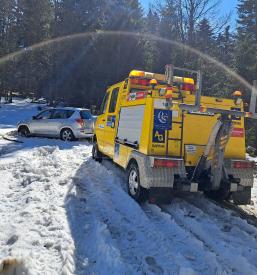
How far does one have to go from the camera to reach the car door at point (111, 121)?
983 cm

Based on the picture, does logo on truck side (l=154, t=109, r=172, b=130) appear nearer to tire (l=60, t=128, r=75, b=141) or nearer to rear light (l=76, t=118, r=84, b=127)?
rear light (l=76, t=118, r=84, b=127)

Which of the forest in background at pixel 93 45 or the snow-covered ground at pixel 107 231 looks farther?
the forest in background at pixel 93 45

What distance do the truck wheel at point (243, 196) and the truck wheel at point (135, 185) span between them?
1.83 m

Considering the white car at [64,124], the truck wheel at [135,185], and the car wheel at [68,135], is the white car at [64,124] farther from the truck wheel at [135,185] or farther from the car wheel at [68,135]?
the truck wheel at [135,185]

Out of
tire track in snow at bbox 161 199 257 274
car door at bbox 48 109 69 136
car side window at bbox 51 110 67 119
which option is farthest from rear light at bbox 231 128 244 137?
car side window at bbox 51 110 67 119

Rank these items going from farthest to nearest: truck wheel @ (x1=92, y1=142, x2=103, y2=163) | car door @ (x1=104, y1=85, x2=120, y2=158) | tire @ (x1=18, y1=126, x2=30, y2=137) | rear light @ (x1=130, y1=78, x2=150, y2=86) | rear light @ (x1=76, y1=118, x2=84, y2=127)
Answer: tire @ (x1=18, y1=126, x2=30, y2=137), rear light @ (x1=76, y1=118, x2=84, y2=127), truck wheel @ (x1=92, y1=142, x2=103, y2=163), car door @ (x1=104, y1=85, x2=120, y2=158), rear light @ (x1=130, y1=78, x2=150, y2=86)

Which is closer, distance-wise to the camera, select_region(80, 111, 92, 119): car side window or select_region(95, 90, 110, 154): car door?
select_region(95, 90, 110, 154): car door

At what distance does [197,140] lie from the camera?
25.0 ft

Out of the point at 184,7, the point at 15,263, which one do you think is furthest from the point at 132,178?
the point at 184,7

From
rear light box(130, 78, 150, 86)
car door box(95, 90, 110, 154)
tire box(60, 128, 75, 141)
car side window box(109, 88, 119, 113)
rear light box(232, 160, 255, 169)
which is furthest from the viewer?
tire box(60, 128, 75, 141)

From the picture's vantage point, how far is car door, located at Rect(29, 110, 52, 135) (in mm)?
18047

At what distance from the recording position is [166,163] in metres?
6.93

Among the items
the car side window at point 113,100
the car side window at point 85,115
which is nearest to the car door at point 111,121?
the car side window at point 113,100

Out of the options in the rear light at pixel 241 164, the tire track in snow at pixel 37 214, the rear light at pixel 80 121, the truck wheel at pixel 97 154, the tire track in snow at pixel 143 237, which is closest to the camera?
the tire track in snow at pixel 37 214
